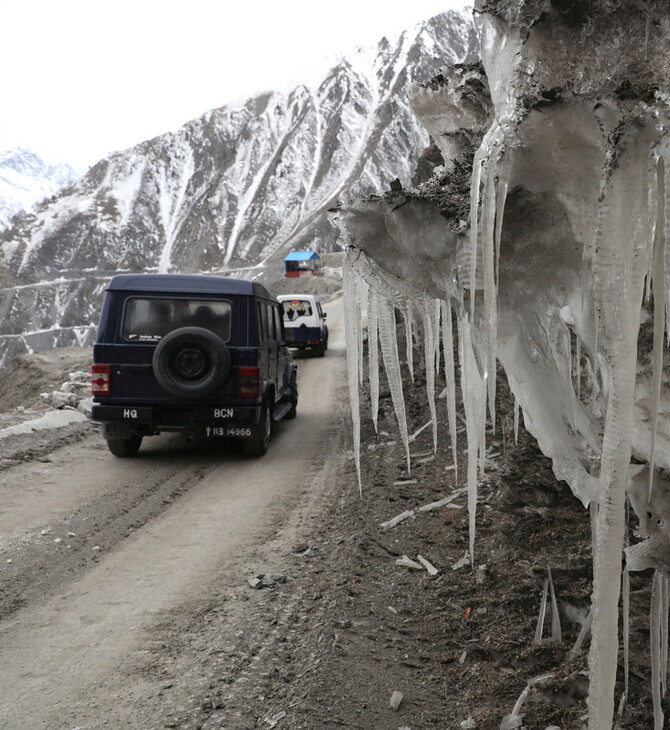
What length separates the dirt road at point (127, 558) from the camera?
3.65 m

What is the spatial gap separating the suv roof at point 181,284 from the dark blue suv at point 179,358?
1cm

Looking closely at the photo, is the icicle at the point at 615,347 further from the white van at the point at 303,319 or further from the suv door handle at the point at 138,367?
the white van at the point at 303,319

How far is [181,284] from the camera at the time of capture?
334 inches

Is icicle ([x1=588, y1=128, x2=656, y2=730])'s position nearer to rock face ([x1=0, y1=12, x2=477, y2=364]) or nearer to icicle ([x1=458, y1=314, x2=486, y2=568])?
icicle ([x1=458, y1=314, x2=486, y2=568])

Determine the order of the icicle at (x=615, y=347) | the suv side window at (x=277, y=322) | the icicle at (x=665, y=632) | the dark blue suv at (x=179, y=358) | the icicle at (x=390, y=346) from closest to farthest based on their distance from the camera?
the icicle at (x=615, y=347)
the icicle at (x=665, y=632)
the icicle at (x=390, y=346)
the dark blue suv at (x=179, y=358)
the suv side window at (x=277, y=322)

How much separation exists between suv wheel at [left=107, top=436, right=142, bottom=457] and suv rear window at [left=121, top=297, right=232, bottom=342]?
1.48 m

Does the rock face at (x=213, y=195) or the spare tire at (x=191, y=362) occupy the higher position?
the rock face at (x=213, y=195)

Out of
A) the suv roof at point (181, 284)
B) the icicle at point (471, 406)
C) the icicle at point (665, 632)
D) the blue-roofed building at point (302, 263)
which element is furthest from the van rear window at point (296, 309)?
the blue-roofed building at point (302, 263)

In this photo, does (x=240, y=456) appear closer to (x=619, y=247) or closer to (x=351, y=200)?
(x=351, y=200)

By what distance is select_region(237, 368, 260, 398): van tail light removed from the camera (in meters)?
8.34

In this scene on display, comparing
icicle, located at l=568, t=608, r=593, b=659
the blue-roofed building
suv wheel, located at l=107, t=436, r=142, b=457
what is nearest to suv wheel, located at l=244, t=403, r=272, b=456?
suv wheel, located at l=107, t=436, r=142, b=457

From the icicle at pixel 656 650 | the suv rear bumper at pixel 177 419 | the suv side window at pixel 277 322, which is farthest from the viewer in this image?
the suv side window at pixel 277 322

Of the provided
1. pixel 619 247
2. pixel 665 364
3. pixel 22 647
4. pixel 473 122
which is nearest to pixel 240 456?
pixel 22 647

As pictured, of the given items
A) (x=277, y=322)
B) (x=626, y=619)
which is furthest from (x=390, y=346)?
(x=277, y=322)
